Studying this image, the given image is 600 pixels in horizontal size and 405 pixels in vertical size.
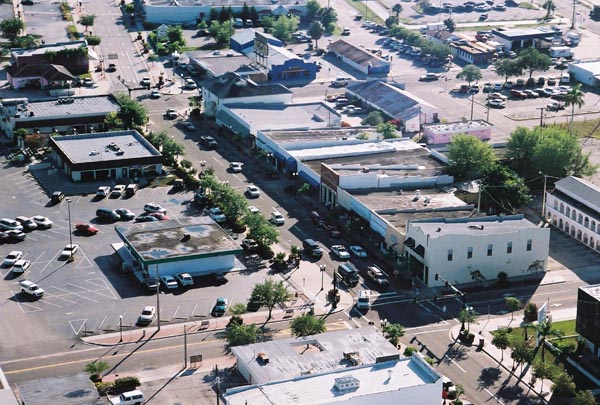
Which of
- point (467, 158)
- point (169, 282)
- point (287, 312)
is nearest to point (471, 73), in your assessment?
point (467, 158)

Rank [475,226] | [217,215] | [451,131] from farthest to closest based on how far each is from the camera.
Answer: [451,131], [217,215], [475,226]

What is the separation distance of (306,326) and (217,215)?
3141 centimetres

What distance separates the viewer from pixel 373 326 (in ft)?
321

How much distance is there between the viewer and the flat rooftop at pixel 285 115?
14975cm

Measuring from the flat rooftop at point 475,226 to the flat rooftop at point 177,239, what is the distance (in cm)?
1869

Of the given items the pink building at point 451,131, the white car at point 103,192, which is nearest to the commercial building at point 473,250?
the white car at point 103,192

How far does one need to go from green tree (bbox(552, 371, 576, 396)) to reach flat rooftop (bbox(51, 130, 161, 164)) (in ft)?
214

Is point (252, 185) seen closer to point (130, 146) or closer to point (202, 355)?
point (130, 146)

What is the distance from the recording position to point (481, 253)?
357ft

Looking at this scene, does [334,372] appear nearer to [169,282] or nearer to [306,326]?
[306,326]

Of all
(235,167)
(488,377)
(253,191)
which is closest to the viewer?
(488,377)

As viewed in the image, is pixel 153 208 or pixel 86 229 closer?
pixel 86 229

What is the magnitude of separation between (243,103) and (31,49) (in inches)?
1726

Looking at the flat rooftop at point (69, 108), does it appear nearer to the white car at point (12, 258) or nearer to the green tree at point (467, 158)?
the white car at point (12, 258)
